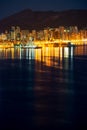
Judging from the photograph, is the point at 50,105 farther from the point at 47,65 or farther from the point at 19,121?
the point at 47,65

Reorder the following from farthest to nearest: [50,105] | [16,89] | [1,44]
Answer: [1,44]
[16,89]
[50,105]

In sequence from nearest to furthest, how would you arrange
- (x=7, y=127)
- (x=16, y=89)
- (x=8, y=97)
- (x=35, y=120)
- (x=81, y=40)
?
(x=7, y=127) < (x=35, y=120) < (x=8, y=97) < (x=16, y=89) < (x=81, y=40)

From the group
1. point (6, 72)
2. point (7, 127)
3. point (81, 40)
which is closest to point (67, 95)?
point (7, 127)

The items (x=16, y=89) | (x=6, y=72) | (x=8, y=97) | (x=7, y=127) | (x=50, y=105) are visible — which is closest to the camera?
(x=7, y=127)

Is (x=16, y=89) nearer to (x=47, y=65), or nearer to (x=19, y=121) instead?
(x=19, y=121)

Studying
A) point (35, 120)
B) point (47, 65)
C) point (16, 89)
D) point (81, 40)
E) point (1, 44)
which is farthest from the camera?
point (81, 40)

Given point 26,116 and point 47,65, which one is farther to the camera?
point 47,65

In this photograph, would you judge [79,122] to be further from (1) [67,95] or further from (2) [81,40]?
(2) [81,40]

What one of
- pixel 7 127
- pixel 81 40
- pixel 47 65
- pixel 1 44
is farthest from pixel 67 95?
pixel 81 40

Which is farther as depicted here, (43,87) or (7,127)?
(43,87)
